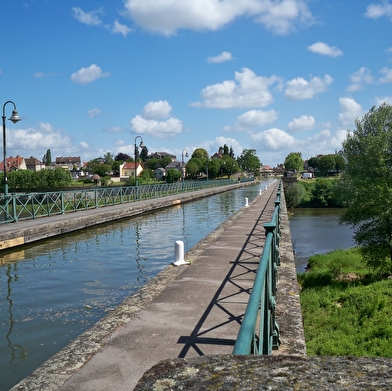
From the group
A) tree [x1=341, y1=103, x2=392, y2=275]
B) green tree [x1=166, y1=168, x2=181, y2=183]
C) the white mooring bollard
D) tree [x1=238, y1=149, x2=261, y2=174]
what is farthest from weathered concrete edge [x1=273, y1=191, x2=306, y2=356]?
tree [x1=238, y1=149, x2=261, y2=174]

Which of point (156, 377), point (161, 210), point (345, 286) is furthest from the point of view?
point (161, 210)

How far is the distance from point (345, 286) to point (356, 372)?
1467 centimetres

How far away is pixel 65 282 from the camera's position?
376 inches

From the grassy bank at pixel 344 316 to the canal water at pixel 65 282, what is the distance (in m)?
4.11

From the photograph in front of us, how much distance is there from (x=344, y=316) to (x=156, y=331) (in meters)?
7.51

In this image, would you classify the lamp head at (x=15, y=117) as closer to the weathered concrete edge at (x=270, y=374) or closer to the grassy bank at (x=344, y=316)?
the grassy bank at (x=344, y=316)

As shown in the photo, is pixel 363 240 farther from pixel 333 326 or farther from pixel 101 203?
pixel 101 203

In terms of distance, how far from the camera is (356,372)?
56.2 inches

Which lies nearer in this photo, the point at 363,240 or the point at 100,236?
the point at 100,236

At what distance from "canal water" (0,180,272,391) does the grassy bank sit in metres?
4.11

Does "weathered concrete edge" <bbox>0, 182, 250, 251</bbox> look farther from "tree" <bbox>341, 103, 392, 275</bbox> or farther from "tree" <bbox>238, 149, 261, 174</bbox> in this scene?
"tree" <bbox>238, 149, 261, 174</bbox>

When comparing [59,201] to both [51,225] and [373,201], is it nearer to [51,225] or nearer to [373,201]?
[51,225]

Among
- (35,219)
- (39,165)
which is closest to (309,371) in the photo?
(35,219)

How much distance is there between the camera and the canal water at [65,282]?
19.6ft
